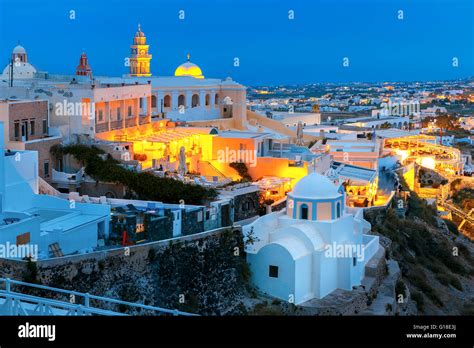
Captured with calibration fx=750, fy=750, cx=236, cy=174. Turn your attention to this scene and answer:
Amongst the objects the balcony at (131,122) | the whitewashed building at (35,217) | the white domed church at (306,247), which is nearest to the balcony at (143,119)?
the balcony at (131,122)

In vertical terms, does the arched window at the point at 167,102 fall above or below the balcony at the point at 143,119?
above

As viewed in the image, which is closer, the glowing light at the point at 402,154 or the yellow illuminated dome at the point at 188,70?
the yellow illuminated dome at the point at 188,70

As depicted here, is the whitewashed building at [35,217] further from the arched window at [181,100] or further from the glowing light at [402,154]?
the glowing light at [402,154]

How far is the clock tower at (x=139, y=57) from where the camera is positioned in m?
29.2

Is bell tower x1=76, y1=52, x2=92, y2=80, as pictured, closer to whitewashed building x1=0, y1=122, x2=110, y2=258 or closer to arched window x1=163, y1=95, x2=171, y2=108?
arched window x1=163, y1=95, x2=171, y2=108

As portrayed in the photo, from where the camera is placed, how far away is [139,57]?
2923 cm

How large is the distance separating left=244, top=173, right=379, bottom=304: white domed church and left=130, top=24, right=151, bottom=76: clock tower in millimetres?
16241

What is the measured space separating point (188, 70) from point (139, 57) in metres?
2.21

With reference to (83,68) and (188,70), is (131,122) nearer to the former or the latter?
(83,68)

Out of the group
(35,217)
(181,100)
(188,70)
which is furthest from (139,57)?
(35,217)

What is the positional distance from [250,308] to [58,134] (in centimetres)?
683

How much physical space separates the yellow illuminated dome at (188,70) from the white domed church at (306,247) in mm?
16709

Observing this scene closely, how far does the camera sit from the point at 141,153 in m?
19.0

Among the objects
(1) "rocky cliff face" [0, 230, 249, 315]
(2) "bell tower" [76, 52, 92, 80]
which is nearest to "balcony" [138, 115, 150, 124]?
(2) "bell tower" [76, 52, 92, 80]
